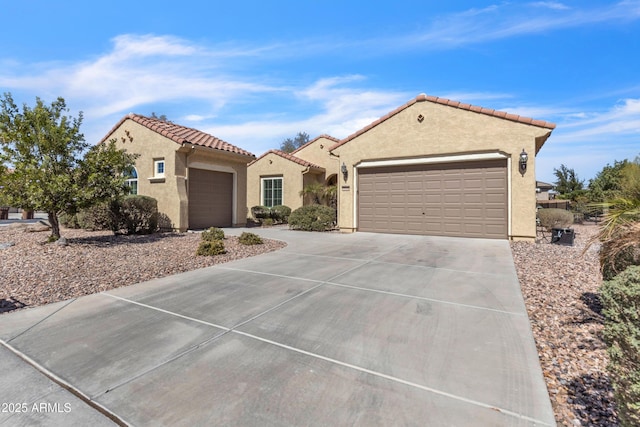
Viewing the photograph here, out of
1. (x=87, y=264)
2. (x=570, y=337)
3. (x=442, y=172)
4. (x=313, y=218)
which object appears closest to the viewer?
(x=570, y=337)

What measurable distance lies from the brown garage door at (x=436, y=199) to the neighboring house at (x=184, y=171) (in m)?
6.37

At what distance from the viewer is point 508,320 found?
12.2 feet

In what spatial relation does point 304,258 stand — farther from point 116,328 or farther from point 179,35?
point 179,35

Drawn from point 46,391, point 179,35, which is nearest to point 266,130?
point 179,35

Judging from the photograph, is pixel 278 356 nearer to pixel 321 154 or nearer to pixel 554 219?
pixel 554 219

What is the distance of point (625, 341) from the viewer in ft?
6.70

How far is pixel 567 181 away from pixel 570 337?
39.0 metres

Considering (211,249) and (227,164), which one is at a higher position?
(227,164)

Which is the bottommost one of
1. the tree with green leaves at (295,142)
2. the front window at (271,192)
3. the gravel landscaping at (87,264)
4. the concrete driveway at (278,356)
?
the concrete driveway at (278,356)

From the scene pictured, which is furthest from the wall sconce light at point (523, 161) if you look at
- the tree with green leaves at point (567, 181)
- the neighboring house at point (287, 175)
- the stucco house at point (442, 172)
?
the tree with green leaves at point (567, 181)

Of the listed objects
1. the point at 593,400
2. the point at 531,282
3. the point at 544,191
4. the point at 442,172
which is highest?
the point at 544,191

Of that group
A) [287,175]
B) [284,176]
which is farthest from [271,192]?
[287,175]

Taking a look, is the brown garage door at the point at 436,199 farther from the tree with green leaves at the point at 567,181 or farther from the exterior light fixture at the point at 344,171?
the tree with green leaves at the point at 567,181

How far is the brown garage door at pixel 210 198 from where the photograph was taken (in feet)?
43.7
